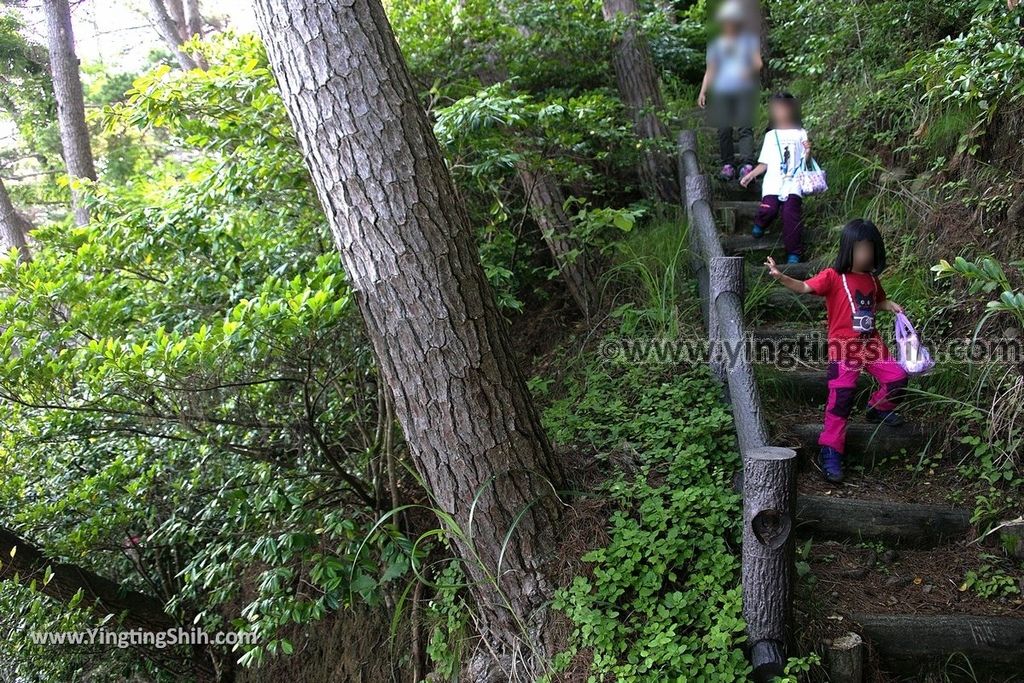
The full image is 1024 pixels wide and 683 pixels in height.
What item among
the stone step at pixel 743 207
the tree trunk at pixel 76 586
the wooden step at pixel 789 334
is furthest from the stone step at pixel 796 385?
the tree trunk at pixel 76 586

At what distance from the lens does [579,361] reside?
4293 mm

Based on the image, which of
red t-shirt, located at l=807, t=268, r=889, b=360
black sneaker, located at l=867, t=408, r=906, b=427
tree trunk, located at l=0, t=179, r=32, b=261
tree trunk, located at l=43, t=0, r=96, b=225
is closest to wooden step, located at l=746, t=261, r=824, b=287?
red t-shirt, located at l=807, t=268, r=889, b=360

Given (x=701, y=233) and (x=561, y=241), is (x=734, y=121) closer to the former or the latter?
(x=701, y=233)

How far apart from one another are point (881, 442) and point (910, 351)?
534mm

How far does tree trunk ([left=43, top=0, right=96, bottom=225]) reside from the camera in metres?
7.39

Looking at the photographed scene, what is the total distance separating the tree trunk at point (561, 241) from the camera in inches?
179

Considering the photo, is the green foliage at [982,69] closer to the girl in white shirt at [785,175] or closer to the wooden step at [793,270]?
the girl in white shirt at [785,175]

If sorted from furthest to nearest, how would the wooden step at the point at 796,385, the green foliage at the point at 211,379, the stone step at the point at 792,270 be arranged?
the stone step at the point at 792,270 < the wooden step at the point at 796,385 < the green foliage at the point at 211,379

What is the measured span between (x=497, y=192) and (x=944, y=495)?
10.2 ft

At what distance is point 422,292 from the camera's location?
8.87 feet

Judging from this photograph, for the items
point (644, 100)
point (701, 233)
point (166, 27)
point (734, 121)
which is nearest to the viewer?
point (701, 233)

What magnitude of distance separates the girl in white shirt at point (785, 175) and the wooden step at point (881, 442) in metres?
1.68

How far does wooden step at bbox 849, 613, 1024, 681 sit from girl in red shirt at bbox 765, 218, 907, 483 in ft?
2.75

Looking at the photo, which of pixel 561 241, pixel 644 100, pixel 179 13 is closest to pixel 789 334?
pixel 561 241
